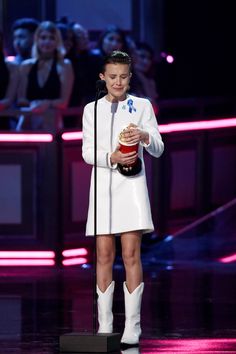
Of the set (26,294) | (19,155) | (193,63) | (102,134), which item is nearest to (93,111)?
(102,134)

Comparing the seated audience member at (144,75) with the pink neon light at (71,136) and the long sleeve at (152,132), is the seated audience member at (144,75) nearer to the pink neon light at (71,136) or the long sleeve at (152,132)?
the pink neon light at (71,136)

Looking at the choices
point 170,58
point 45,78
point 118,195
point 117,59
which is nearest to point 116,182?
point 118,195

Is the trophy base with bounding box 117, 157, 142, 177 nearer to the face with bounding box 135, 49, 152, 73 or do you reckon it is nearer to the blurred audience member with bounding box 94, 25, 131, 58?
the blurred audience member with bounding box 94, 25, 131, 58

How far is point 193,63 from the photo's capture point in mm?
15523

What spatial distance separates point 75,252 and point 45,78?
1.65 m

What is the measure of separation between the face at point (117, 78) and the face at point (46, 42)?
14.5 feet

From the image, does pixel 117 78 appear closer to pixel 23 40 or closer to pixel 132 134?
pixel 132 134

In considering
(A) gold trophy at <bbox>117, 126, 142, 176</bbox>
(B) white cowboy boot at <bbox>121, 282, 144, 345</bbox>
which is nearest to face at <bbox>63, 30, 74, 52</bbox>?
(A) gold trophy at <bbox>117, 126, 142, 176</bbox>

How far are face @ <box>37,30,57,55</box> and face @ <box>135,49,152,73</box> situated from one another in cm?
132

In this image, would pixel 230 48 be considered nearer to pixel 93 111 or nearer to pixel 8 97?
pixel 8 97

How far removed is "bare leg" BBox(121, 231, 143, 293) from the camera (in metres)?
7.07

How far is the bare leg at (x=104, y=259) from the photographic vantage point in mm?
7078

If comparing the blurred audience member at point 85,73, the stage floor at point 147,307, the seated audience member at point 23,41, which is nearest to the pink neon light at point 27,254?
the stage floor at point 147,307

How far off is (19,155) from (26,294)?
226cm
